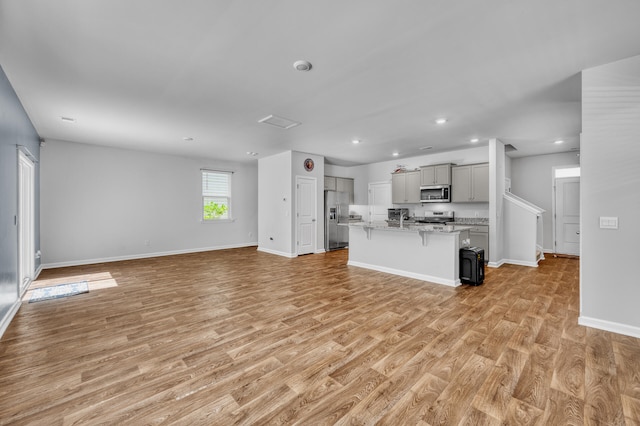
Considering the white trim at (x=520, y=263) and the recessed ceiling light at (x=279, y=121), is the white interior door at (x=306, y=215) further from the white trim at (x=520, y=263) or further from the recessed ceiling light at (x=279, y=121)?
the white trim at (x=520, y=263)

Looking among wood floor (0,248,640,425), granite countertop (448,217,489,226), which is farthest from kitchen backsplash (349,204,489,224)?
wood floor (0,248,640,425)

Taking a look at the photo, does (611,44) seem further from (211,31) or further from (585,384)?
(211,31)

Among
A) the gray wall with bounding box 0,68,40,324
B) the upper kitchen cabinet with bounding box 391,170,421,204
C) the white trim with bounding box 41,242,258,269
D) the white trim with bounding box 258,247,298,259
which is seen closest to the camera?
the gray wall with bounding box 0,68,40,324

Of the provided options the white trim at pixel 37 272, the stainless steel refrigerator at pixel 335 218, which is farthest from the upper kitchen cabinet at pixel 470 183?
the white trim at pixel 37 272

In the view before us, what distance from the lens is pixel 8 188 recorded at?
3111mm

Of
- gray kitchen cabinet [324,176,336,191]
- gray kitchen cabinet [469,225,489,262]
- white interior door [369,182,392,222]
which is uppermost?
gray kitchen cabinet [324,176,336,191]

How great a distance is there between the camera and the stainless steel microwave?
6562mm

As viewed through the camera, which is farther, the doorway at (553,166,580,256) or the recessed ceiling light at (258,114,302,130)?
the doorway at (553,166,580,256)

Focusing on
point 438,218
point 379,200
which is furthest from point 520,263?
point 379,200

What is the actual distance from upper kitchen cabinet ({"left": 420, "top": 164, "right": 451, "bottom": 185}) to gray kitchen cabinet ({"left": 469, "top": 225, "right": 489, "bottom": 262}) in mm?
1289

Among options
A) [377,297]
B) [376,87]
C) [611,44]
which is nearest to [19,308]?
[377,297]

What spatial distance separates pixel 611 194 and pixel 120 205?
8.31 meters

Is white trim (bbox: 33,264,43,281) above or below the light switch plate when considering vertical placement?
below

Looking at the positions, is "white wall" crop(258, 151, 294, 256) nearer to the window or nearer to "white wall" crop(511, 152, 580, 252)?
the window
